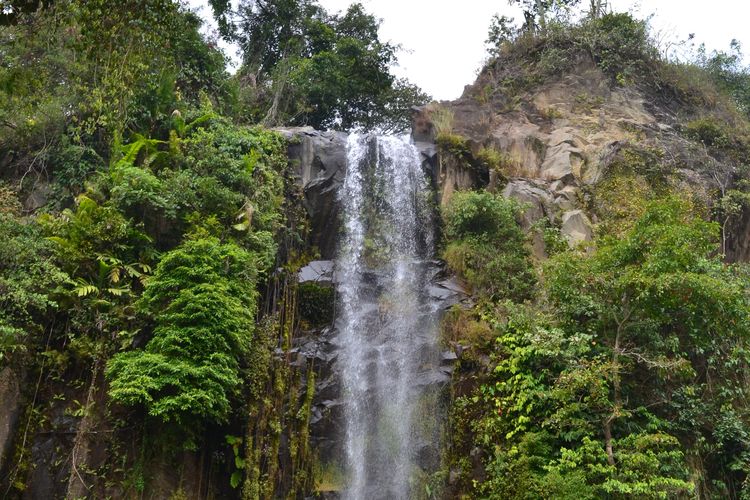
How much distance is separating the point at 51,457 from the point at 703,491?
10007mm

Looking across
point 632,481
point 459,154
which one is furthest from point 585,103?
point 632,481

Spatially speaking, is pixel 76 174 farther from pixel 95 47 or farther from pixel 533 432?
pixel 533 432

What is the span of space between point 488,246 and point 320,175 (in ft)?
14.4

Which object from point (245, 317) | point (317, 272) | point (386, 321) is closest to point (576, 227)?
point (386, 321)

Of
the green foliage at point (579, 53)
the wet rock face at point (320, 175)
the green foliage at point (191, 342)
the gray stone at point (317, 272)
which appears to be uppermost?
the green foliage at point (579, 53)

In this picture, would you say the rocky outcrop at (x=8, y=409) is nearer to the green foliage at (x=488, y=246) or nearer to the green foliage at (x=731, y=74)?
the green foliage at (x=488, y=246)

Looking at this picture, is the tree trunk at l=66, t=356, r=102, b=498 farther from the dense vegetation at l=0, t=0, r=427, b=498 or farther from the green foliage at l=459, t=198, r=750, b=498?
the green foliage at l=459, t=198, r=750, b=498

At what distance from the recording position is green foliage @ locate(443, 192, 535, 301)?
12258mm

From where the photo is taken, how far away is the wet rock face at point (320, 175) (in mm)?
13938

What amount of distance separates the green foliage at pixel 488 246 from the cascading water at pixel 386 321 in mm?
823

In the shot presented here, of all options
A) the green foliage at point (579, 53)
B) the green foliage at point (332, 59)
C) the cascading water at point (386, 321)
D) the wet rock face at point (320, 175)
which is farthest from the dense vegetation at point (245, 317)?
the green foliage at point (332, 59)

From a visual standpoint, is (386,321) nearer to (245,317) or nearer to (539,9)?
(245,317)

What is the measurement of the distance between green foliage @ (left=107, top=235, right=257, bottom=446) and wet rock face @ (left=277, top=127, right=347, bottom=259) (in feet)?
11.6

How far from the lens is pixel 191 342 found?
9305 millimetres
